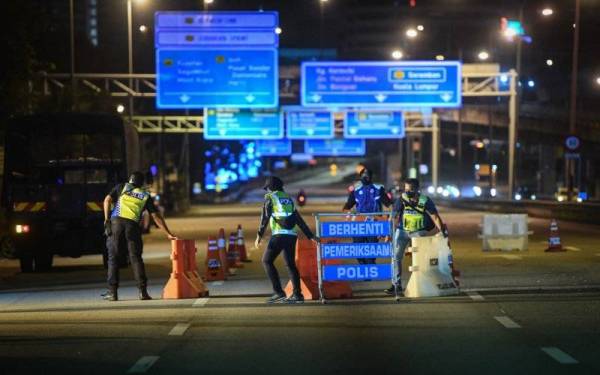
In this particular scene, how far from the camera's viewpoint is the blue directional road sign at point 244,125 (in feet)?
182

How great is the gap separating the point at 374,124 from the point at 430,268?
145 feet

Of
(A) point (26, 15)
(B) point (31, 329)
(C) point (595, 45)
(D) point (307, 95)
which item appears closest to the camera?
(B) point (31, 329)

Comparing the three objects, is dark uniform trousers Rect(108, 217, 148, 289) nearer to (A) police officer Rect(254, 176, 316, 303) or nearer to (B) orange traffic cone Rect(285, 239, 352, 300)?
(A) police officer Rect(254, 176, 316, 303)

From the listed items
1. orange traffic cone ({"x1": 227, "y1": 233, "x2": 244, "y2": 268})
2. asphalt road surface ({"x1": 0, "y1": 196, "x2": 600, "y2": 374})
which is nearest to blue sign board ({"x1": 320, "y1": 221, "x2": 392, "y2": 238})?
asphalt road surface ({"x1": 0, "y1": 196, "x2": 600, "y2": 374})

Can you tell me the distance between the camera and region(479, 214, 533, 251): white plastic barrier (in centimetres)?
2466

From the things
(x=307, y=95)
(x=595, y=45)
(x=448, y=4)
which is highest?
(x=448, y=4)

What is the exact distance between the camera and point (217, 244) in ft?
61.3

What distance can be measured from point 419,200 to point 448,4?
15375 cm

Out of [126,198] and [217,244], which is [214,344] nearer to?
[126,198]

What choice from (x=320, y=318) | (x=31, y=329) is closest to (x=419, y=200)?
(x=320, y=318)

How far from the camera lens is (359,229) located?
47.8ft

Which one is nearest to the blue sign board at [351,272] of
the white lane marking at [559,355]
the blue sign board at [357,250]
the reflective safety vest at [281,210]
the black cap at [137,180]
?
the blue sign board at [357,250]

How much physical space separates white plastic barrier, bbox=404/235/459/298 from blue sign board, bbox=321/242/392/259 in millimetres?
425

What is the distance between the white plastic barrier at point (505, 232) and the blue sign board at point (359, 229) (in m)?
10.5
